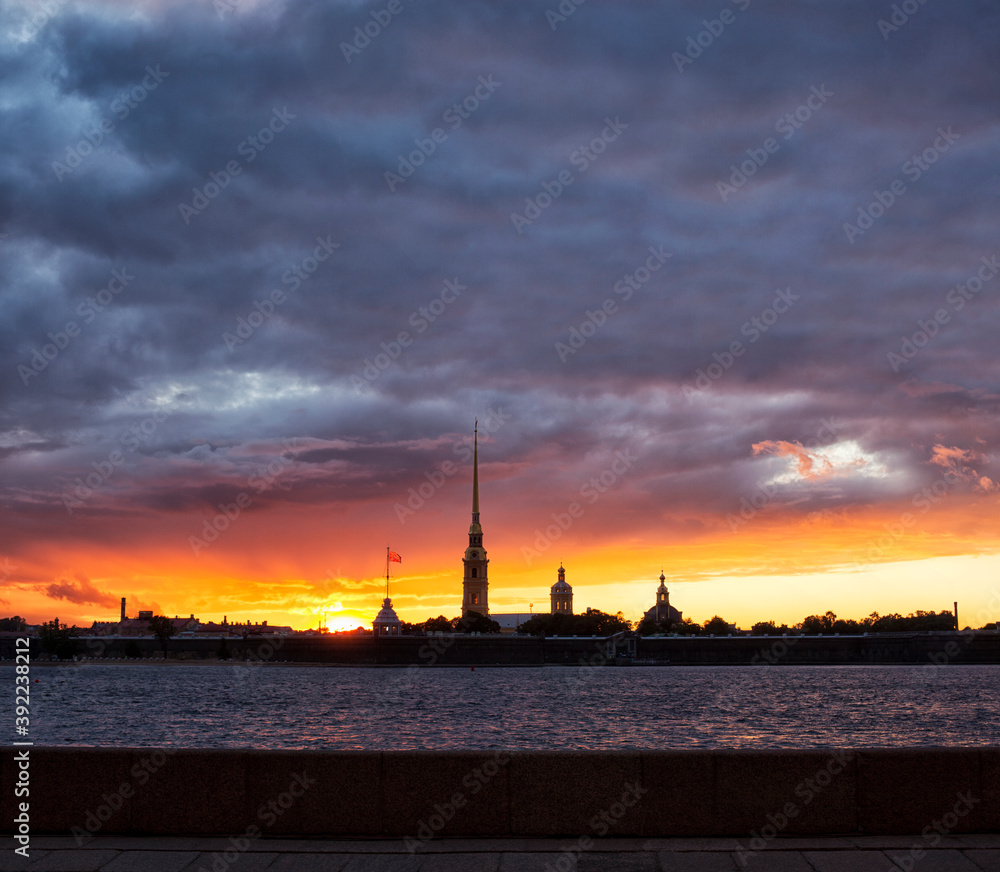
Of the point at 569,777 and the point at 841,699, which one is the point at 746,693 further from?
the point at 569,777

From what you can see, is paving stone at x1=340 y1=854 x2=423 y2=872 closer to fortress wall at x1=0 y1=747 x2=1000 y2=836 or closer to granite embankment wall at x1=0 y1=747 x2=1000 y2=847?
fortress wall at x1=0 y1=747 x2=1000 y2=836

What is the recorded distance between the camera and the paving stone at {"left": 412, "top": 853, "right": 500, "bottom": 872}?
8.14 meters

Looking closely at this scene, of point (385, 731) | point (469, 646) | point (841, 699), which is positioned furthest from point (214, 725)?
point (469, 646)

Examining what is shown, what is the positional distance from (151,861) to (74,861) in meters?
0.65

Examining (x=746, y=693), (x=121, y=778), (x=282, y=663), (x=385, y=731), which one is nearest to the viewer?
(x=121, y=778)

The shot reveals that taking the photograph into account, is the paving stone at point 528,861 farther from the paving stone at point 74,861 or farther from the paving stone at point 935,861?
the paving stone at point 74,861

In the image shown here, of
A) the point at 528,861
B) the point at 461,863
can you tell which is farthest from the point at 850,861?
the point at 461,863

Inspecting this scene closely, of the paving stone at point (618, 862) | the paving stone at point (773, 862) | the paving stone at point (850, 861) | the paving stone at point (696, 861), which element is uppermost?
the paving stone at point (850, 861)

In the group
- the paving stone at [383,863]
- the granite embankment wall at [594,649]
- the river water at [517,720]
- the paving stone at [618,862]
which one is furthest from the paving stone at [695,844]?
the granite embankment wall at [594,649]

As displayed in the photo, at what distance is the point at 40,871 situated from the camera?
8.05 metres

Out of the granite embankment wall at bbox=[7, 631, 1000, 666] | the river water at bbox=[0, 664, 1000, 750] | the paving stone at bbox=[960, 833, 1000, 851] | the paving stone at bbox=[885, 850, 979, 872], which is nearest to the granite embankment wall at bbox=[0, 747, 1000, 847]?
the paving stone at bbox=[960, 833, 1000, 851]

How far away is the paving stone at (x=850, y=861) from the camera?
8000 millimetres

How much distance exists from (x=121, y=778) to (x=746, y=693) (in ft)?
257

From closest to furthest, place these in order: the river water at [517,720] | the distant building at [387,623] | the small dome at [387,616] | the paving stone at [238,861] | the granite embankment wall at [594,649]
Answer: the paving stone at [238,861], the river water at [517,720], the granite embankment wall at [594,649], the distant building at [387,623], the small dome at [387,616]
